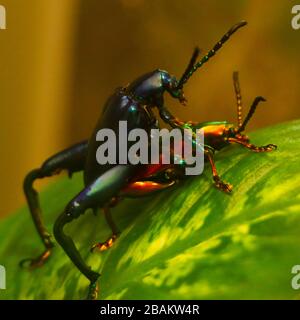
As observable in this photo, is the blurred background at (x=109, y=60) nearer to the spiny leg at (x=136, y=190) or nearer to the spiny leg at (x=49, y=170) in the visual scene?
the spiny leg at (x=49, y=170)

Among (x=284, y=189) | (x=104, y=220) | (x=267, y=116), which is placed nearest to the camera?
(x=284, y=189)

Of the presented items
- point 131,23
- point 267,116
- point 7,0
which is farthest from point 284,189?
point 7,0

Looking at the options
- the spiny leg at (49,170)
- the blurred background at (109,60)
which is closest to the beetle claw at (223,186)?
the spiny leg at (49,170)

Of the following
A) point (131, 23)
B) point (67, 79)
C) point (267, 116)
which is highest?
point (131, 23)

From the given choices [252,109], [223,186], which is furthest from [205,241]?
[252,109]

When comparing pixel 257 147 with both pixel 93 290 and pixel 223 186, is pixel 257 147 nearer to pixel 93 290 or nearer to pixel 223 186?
pixel 223 186

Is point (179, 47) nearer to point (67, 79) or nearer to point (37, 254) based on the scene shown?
point (67, 79)
